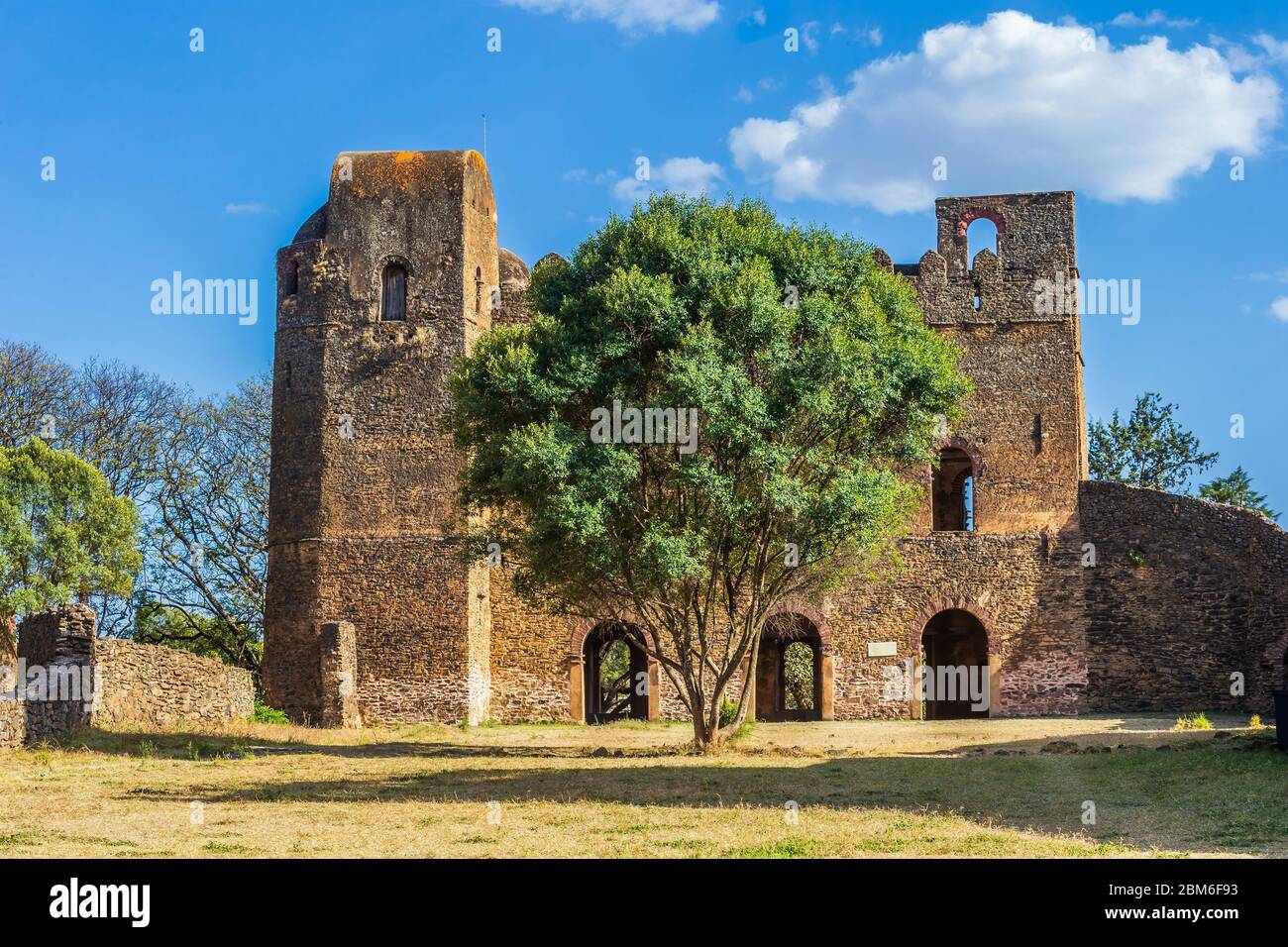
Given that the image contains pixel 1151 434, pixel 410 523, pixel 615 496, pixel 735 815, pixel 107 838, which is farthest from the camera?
pixel 1151 434

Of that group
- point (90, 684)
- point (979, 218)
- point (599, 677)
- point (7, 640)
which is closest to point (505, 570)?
point (599, 677)

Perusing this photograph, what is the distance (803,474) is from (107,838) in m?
11.6

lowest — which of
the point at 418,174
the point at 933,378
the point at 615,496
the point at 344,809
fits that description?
the point at 344,809

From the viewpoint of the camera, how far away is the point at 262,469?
38.8 metres

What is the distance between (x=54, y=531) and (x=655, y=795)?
2295 cm

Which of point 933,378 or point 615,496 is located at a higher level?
point 933,378

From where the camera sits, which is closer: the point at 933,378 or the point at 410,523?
the point at 933,378

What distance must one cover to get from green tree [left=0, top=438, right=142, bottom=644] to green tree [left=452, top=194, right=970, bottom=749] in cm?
1599

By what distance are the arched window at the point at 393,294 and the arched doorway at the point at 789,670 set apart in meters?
9.58

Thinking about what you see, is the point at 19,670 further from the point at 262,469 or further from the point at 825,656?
the point at 262,469

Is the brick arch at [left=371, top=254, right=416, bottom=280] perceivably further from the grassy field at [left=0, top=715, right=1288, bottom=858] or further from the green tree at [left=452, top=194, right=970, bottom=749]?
the grassy field at [left=0, top=715, right=1288, bottom=858]

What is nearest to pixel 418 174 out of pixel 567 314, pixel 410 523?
→ pixel 410 523

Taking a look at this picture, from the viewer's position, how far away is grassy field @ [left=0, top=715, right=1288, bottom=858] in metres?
10.8
